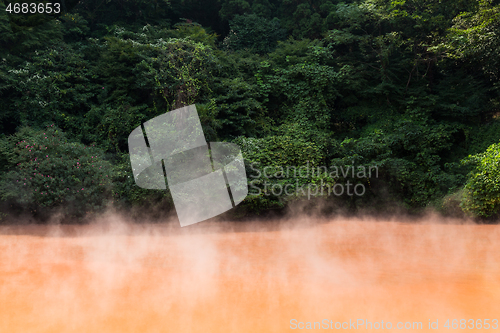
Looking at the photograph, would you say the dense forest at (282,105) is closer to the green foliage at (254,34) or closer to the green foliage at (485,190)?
the green foliage at (485,190)

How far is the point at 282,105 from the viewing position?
938 centimetres

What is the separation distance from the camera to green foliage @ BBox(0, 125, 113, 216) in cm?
625

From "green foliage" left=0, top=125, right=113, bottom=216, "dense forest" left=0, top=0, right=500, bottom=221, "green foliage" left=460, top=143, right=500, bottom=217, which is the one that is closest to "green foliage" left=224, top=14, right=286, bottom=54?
"dense forest" left=0, top=0, right=500, bottom=221

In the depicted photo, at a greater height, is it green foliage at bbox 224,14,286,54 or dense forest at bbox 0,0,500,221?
green foliage at bbox 224,14,286,54

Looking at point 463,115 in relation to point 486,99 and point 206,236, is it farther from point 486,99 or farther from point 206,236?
point 206,236
